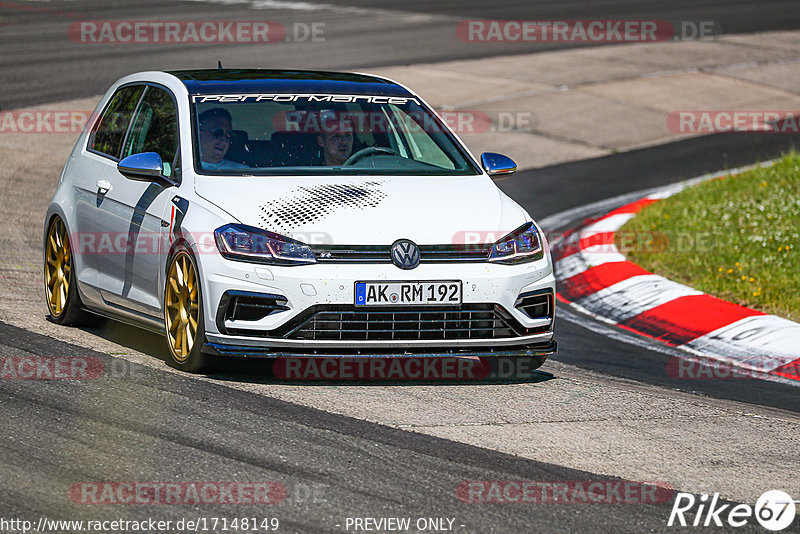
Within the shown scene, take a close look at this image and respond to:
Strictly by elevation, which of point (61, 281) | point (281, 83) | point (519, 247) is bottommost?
point (61, 281)

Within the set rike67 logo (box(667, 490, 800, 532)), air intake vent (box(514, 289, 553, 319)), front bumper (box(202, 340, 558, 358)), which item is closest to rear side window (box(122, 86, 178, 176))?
front bumper (box(202, 340, 558, 358))

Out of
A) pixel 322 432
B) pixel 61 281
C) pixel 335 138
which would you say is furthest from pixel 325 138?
pixel 322 432

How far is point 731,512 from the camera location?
17.3 ft

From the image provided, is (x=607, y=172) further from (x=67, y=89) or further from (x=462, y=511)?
(x=462, y=511)

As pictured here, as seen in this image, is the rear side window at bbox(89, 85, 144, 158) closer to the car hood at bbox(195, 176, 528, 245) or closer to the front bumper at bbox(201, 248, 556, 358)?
the car hood at bbox(195, 176, 528, 245)

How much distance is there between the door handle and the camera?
26.9ft

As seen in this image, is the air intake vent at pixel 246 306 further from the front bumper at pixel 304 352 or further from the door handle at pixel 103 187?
the door handle at pixel 103 187

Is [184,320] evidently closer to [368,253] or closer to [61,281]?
[368,253]

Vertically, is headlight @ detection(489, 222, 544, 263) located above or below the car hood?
below

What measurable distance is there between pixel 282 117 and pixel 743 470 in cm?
360

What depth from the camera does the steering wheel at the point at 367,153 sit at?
802 cm

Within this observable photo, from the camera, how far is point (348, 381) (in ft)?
23.8

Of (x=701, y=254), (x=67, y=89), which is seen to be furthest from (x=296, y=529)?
(x=67, y=89)

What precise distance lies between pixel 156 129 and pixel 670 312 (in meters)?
3.91
